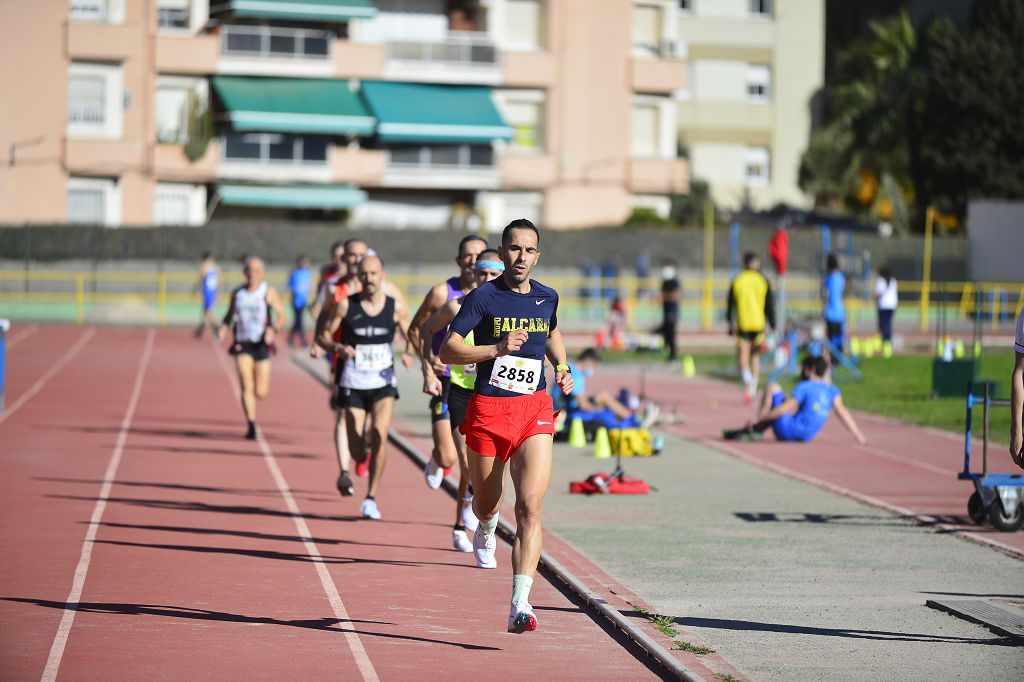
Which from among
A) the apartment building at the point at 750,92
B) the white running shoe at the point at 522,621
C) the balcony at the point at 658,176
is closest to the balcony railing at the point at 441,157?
the balcony at the point at 658,176

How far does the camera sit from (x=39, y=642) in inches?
337

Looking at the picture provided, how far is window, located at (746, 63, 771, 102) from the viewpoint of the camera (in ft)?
239

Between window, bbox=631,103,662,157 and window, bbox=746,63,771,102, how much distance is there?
25.5ft

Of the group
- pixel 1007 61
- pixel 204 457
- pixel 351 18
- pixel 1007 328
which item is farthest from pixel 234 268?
pixel 204 457

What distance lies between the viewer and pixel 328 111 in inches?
2331

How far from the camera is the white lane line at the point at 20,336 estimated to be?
35.3 m

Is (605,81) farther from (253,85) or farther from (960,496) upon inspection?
(960,496)

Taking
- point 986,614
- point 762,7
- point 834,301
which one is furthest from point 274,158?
point 986,614

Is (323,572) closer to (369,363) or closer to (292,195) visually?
(369,363)

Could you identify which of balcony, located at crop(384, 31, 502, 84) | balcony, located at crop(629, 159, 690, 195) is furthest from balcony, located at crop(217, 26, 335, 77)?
balcony, located at crop(629, 159, 690, 195)

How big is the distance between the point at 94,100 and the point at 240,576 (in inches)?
1992

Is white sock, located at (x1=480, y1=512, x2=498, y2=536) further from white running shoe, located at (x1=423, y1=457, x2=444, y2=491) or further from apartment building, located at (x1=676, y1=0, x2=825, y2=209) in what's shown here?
apartment building, located at (x1=676, y1=0, x2=825, y2=209)

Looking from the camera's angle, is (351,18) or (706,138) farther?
(706,138)

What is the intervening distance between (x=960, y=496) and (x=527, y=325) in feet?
24.0
